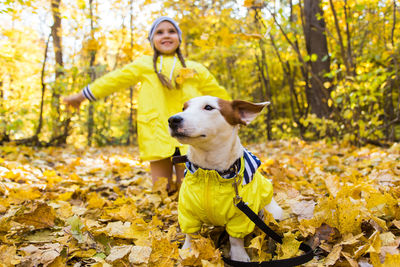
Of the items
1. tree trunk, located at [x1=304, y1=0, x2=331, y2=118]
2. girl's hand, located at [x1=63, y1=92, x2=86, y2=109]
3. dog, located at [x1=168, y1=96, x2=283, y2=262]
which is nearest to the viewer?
dog, located at [x1=168, y1=96, x2=283, y2=262]

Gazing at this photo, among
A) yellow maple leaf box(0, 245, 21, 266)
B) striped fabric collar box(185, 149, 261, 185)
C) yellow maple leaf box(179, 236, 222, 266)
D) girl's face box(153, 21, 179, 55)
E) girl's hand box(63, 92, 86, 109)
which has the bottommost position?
yellow maple leaf box(179, 236, 222, 266)

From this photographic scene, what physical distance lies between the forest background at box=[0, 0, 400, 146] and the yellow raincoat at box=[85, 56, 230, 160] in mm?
903

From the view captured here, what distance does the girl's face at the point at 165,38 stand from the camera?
3400mm

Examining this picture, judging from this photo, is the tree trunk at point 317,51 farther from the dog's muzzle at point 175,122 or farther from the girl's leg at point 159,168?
the dog's muzzle at point 175,122

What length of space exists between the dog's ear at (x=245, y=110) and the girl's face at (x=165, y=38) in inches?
71.6

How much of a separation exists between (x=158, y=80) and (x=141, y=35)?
23.4 ft

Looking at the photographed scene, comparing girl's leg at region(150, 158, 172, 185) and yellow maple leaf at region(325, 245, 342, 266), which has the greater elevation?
girl's leg at region(150, 158, 172, 185)

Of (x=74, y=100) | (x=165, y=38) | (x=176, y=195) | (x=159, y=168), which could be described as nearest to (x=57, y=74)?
(x=74, y=100)

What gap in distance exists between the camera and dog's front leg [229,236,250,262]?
1.85m

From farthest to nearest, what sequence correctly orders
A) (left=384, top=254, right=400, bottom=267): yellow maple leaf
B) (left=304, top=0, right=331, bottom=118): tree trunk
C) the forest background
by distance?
1. (left=304, top=0, right=331, bottom=118): tree trunk
2. the forest background
3. (left=384, top=254, right=400, bottom=267): yellow maple leaf

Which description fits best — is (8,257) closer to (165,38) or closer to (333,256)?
(333,256)

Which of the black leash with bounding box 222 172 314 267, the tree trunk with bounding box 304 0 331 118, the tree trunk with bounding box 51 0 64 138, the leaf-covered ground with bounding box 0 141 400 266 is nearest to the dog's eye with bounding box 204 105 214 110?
the black leash with bounding box 222 172 314 267

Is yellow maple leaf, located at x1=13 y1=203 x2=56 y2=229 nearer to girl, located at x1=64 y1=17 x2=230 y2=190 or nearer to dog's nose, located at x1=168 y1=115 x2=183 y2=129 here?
dog's nose, located at x1=168 y1=115 x2=183 y2=129

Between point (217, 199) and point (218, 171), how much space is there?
0.60 ft
